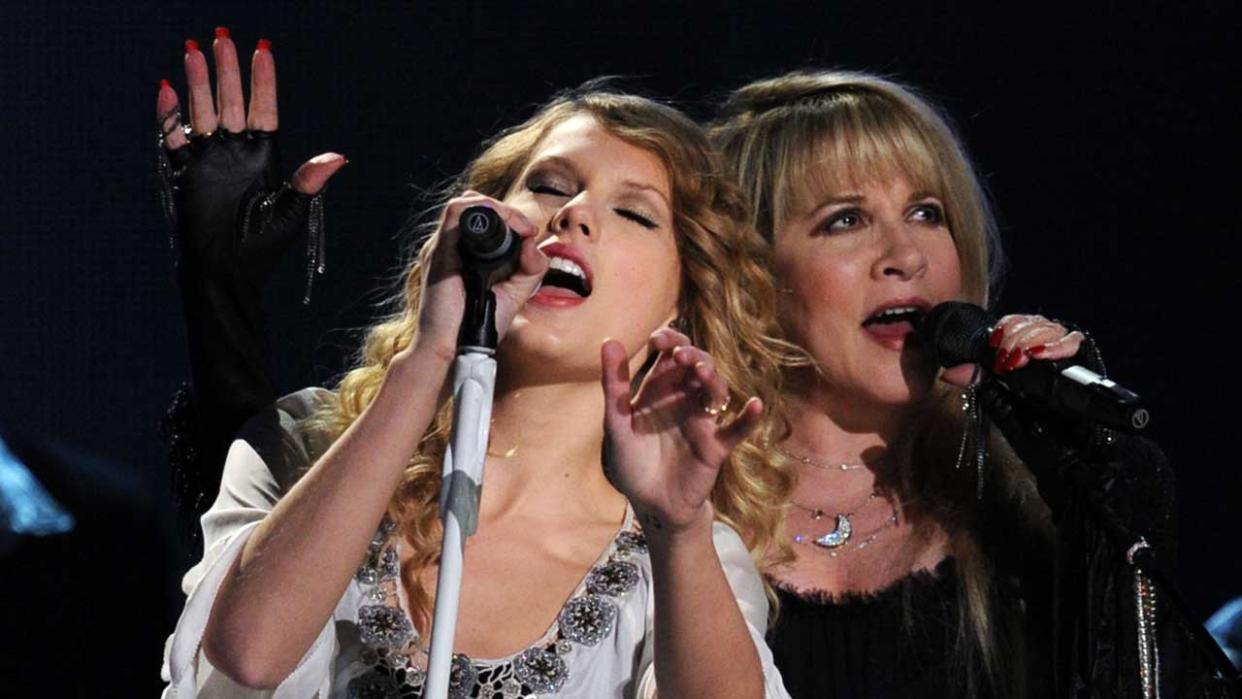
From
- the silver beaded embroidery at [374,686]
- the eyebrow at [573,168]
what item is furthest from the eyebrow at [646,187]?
the silver beaded embroidery at [374,686]

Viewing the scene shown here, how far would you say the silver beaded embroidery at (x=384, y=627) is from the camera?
79.0 inches

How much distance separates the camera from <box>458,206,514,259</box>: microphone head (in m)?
1.57

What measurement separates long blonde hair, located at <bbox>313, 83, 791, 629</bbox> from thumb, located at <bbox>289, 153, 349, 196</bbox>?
0.17 metres

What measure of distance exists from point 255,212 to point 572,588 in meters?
0.63

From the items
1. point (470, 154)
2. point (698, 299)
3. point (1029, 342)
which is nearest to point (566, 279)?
point (698, 299)

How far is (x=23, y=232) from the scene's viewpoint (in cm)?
267

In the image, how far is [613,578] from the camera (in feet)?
6.93

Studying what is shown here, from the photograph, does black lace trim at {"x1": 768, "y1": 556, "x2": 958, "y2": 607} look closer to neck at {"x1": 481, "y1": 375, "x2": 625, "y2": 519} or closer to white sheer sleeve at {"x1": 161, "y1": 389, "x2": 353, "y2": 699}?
neck at {"x1": 481, "y1": 375, "x2": 625, "y2": 519}

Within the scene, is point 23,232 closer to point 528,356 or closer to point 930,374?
point 528,356

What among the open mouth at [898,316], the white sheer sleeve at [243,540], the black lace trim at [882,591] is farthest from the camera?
the open mouth at [898,316]

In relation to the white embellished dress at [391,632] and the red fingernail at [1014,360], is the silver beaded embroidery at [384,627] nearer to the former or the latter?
the white embellished dress at [391,632]

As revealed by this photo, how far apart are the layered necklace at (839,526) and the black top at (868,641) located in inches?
3.8

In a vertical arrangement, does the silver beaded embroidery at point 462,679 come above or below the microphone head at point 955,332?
below

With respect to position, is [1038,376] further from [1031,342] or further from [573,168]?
[573,168]
